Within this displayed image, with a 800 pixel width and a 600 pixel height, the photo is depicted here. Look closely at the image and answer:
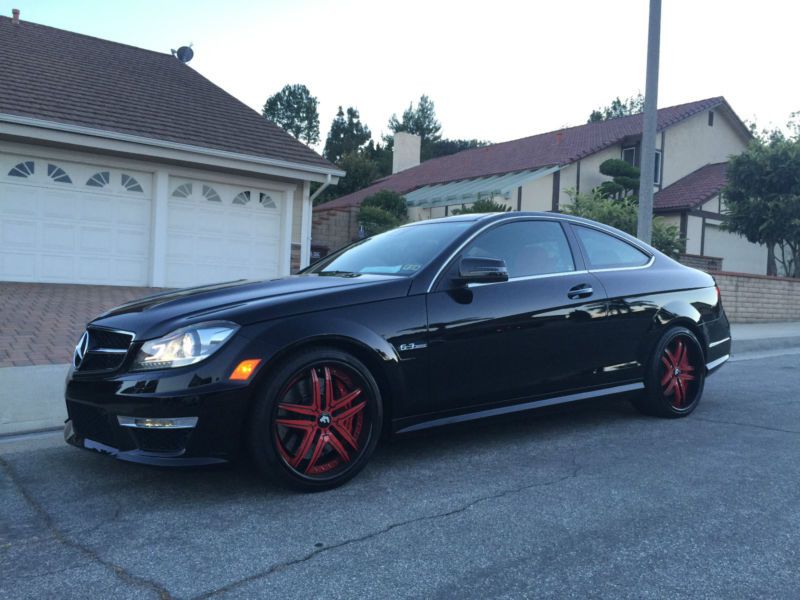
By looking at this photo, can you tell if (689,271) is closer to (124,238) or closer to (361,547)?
(361,547)

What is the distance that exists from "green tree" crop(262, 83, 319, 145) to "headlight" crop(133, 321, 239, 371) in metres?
74.2

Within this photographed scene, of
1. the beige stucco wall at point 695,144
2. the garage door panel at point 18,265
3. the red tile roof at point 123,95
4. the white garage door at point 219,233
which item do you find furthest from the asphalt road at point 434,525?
the beige stucco wall at point 695,144

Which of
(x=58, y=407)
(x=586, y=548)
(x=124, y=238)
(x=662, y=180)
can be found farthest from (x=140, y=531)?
(x=662, y=180)

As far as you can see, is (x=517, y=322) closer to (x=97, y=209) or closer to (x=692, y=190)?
(x=97, y=209)

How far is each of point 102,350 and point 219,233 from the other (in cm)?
1022

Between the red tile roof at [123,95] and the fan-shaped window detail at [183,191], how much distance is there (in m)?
0.81

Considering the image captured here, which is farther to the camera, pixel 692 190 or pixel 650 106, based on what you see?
pixel 692 190

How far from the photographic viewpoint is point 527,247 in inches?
196

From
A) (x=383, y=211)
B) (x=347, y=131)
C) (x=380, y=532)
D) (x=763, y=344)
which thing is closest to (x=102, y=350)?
(x=380, y=532)

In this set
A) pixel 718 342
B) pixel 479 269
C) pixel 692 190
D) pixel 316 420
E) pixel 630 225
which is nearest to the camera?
pixel 316 420

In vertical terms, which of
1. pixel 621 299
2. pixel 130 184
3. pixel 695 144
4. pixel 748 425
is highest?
pixel 695 144

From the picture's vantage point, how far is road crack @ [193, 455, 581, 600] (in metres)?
2.76

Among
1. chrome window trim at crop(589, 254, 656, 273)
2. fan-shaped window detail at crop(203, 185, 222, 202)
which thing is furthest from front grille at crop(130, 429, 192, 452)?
fan-shaped window detail at crop(203, 185, 222, 202)

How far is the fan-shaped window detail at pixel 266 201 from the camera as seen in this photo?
1436 centimetres
